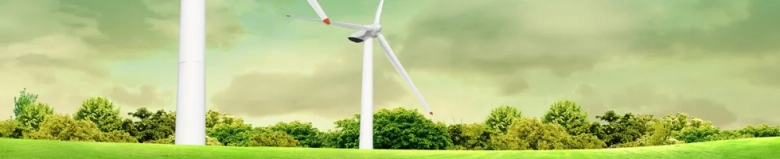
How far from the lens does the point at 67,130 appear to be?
7194 centimetres

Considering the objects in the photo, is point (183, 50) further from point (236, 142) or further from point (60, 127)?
point (236, 142)

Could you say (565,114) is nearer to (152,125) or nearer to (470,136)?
(470,136)

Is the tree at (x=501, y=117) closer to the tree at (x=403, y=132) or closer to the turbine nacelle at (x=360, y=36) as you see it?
the tree at (x=403, y=132)

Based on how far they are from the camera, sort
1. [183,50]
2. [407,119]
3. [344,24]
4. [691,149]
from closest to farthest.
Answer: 1. [183,50]
2. [691,149]
3. [344,24]
4. [407,119]

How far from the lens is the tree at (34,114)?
88000mm

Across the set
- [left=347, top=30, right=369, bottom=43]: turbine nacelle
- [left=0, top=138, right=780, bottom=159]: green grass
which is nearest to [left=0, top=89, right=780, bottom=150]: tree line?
[left=347, top=30, right=369, bottom=43]: turbine nacelle

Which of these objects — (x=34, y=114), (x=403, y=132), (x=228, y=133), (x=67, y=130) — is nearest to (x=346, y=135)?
(x=403, y=132)

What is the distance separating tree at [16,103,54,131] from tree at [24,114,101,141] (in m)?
14.6

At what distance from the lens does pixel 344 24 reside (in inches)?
2057

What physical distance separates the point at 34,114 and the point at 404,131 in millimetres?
40652

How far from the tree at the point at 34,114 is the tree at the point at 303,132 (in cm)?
2394

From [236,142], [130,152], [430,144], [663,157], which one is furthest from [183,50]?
[236,142]

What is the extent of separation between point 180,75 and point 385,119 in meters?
48.0

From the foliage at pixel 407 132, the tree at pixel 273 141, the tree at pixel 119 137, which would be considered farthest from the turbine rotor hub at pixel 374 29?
the tree at pixel 119 137
